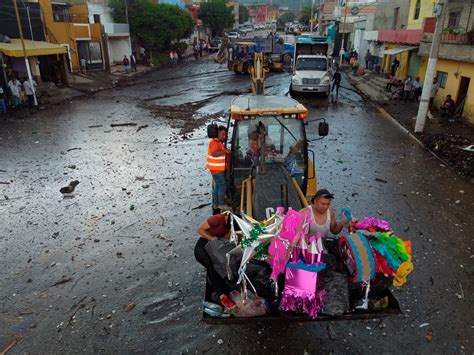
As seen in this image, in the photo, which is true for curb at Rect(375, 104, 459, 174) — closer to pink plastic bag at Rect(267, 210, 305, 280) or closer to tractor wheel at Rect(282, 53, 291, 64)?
pink plastic bag at Rect(267, 210, 305, 280)

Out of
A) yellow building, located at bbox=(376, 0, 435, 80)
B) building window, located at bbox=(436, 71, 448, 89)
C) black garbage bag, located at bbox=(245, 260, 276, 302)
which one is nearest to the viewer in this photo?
black garbage bag, located at bbox=(245, 260, 276, 302)

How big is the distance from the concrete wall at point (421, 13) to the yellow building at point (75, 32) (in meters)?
22.4

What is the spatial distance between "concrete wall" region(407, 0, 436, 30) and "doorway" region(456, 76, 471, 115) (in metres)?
6.58

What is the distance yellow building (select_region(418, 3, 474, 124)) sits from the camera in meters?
14.6

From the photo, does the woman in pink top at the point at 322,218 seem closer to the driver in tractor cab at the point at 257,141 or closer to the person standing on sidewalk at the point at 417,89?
the driver in tractor cab at the point at 257,141

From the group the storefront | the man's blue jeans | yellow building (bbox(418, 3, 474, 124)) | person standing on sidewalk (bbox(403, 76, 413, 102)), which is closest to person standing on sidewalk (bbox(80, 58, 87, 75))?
the storefront

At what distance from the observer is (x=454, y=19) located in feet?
55.0

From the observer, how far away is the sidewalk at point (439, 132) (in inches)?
413

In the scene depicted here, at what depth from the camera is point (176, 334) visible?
4676 millimetres

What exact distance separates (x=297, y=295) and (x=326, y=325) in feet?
5.40

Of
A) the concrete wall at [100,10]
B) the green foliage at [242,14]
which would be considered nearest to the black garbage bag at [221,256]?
the concrete wall at [100,10]

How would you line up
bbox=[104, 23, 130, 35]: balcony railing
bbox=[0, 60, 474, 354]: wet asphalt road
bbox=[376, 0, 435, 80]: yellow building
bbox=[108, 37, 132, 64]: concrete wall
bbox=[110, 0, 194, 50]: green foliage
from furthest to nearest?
bbox=[110, 0, 194, 50]: green foliage < bbox=[108, 37, 132, 64]: concrete wall < bbox=[104, 23, 130, 35]: balcony railing < bbox=[376, 0, 435, 80]: yellow building < bbox=[0, 60, 474, 354]: wet asphalt road

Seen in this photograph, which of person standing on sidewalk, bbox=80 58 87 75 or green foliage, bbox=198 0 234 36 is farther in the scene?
green foliage, bbox=198 0 234 36

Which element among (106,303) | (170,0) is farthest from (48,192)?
(170,0)
